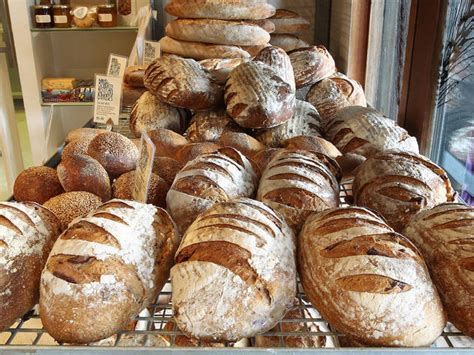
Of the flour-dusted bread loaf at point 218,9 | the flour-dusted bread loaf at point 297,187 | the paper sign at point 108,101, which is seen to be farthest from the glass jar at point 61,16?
the flour-dusted bread loaf at point 297,187

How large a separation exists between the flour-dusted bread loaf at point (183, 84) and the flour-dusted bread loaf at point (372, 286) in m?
0.96

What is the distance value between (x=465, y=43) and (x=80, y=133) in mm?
1194

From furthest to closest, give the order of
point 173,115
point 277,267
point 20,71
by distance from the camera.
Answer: point 20,71 < point 173,115 < point 277,267

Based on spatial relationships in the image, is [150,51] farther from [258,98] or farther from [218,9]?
[258,98]

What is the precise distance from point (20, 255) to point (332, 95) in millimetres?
1392

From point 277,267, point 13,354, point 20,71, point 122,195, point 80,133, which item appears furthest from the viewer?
point 20,71

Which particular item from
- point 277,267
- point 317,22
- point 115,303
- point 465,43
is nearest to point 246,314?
point 277,267

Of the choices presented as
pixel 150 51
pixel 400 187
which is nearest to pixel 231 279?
pixel 400 187

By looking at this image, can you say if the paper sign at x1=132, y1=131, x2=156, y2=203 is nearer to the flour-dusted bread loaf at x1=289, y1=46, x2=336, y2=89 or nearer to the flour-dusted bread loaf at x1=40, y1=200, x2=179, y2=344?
the flour-dusted bread loaf at x1=40, y1=200, x2=179, y2=344

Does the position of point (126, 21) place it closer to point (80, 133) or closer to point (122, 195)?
point (80, 133)

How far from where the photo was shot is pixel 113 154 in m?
1.33

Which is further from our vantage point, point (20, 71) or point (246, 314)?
point (20, 71)

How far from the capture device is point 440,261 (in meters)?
0.81

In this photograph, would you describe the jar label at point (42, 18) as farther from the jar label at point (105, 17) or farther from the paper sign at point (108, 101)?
the paper sign at point (108, 101)
